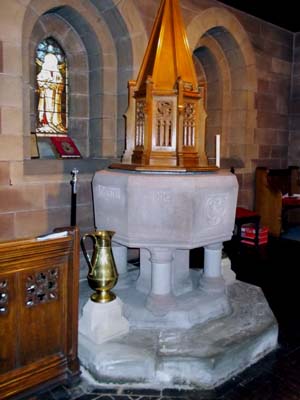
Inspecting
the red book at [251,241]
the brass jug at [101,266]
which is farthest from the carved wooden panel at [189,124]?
the red book at [251,241]

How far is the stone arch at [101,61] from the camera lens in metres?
3.76

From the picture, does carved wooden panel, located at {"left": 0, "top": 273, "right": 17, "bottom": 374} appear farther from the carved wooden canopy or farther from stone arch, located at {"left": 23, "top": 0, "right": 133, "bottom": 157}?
stone arch, located at {"left": 23, "top": 0, "right": 133, "bottom": 157}

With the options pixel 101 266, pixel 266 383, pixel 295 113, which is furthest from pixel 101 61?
pixel 295 113

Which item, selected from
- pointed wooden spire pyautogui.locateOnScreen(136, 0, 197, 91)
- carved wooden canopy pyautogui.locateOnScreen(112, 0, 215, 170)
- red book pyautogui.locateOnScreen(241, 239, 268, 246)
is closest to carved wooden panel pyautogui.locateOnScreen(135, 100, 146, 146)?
carved wooden canopy pyautogui.locateOnScreen(112, 0, 215, 170)

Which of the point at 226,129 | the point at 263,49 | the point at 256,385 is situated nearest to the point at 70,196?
the point at 256,385

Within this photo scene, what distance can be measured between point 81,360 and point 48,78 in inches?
109

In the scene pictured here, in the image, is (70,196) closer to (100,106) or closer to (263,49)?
(100,106)

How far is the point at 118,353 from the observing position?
2.03 m

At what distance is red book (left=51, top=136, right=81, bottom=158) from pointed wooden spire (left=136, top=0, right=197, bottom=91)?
1.39 metres

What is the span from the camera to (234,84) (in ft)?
17.0

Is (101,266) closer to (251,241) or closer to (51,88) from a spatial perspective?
(51,88)

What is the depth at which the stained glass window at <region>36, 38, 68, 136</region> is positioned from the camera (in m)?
3.82

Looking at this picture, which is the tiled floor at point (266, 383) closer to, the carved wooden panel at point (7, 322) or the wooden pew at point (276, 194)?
the carved wooden panel at point (7, 322)

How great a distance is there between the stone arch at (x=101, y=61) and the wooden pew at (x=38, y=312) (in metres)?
2.26
